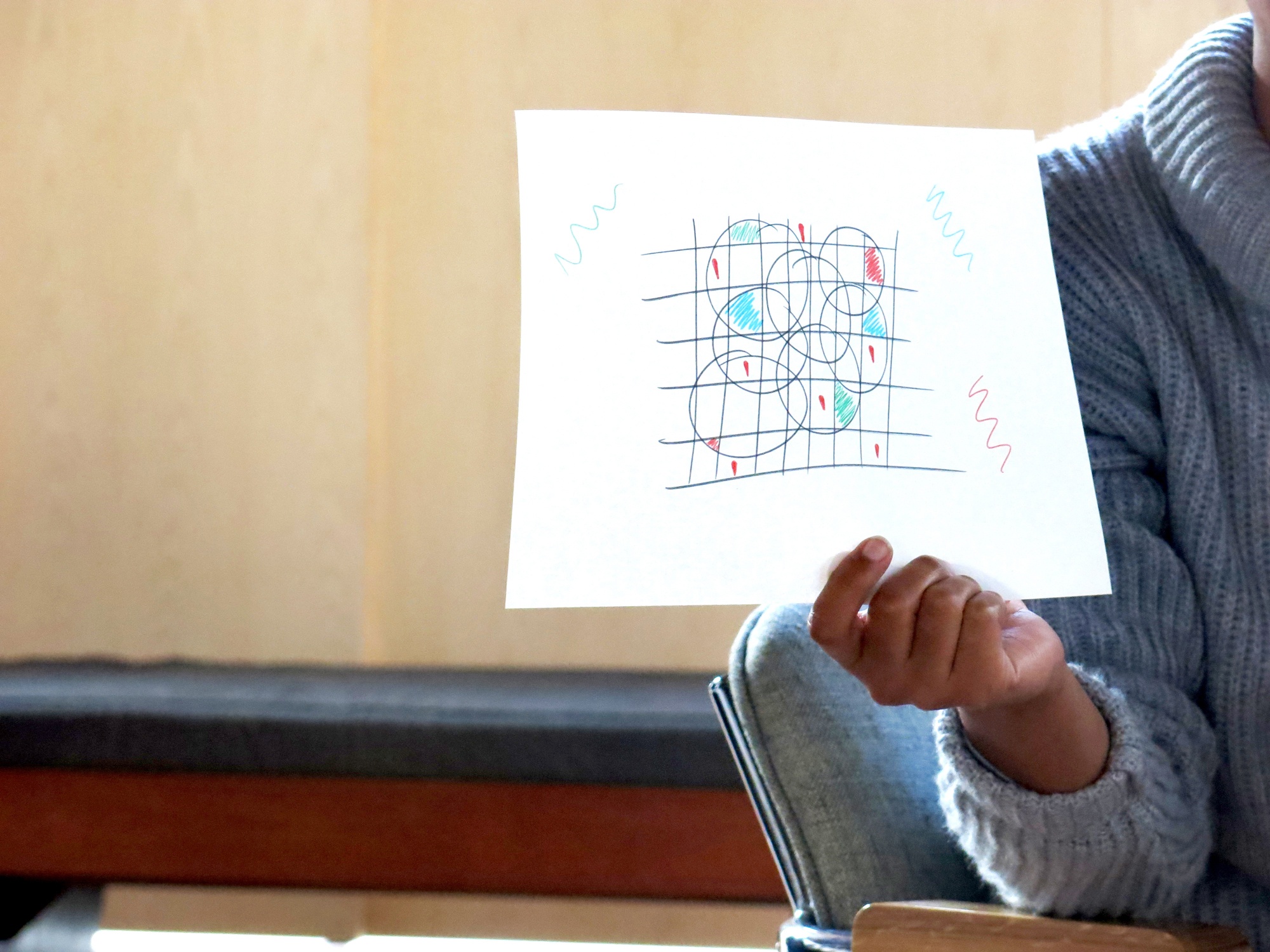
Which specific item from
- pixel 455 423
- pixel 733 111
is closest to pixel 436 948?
pixel 455 423

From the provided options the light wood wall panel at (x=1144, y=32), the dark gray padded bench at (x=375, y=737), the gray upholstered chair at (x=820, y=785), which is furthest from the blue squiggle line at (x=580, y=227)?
the light wood wall panel at (x=1144, y=32)

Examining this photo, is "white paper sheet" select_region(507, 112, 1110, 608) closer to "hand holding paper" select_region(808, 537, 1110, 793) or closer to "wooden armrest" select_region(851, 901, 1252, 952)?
"hand holding paper" select_region(808, 537, 1110, 793)

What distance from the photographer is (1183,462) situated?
0.70 metres

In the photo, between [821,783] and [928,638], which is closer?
[928,638]

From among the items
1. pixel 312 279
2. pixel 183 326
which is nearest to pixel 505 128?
pixel 312 279

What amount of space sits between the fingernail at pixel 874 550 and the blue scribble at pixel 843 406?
57mm

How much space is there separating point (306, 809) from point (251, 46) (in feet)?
4.13

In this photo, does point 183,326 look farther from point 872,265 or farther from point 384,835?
point 872,265

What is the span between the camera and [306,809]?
1554 millimetres

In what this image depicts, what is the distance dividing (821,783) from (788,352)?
0.76 ft

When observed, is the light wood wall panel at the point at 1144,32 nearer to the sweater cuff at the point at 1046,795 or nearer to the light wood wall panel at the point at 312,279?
the light wood wall panel at the point at 312,279

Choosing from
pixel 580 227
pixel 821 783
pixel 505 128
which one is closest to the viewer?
pixel 580 227

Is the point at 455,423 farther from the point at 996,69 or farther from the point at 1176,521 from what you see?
the point at 1176,521

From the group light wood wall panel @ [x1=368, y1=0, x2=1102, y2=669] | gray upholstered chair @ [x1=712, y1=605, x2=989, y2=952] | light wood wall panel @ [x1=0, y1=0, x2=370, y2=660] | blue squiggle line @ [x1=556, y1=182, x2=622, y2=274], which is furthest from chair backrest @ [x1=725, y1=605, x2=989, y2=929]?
light wood wall panel @ [x1=0, y1=0, x2=370, y2=660]
